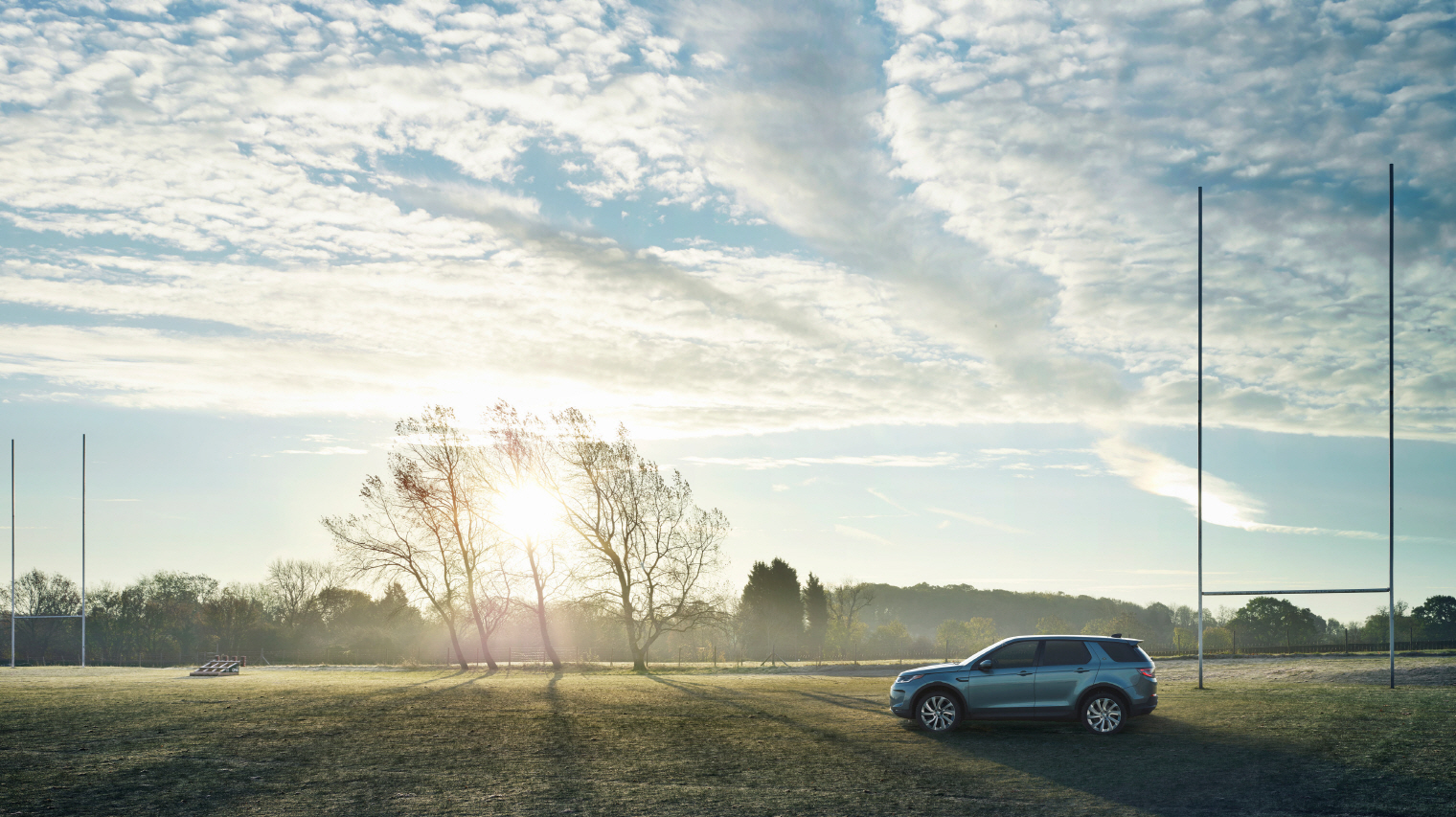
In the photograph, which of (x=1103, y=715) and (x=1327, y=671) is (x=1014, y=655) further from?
(x=1327, y=671)

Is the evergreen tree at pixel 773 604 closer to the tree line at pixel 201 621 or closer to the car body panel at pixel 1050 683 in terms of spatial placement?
the tree line at pixel 201 621

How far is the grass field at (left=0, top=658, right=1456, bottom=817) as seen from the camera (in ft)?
35.6

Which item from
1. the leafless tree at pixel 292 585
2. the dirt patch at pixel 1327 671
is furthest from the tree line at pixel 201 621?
the dirt patch at pixel 1327 671

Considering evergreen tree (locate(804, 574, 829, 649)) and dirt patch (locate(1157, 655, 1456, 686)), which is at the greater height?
dirt patch (locate(1157, 655, 1456, 686))

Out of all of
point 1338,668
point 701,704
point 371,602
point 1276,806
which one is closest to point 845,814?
point 1276,806

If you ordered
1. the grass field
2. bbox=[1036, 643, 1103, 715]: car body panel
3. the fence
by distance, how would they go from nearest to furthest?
the grass field, bbox=[1036, 643, 1103, 715]: car body panel, the fence

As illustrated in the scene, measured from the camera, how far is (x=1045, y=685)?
52.9ft

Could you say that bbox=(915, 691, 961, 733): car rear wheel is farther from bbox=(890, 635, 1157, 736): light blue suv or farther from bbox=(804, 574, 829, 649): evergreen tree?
bbox=(804, 574, 829, 649): evergreen tree

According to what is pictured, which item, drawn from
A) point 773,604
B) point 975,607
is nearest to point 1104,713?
point 773,604

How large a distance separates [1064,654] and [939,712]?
2.43 m

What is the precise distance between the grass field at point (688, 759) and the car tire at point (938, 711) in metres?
0.27

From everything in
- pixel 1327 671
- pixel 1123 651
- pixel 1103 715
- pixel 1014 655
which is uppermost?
pixel 1123 651

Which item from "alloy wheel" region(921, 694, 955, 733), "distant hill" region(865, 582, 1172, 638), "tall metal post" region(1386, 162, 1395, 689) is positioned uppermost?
"tall metal post" region(1386, 162, 1395, 689)

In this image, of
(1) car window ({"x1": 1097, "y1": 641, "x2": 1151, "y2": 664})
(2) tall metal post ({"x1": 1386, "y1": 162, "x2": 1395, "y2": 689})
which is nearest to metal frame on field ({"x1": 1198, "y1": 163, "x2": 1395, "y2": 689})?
(2) tall metal post ({"x1": 1386, "y1": 162, "x2": 1395, "y2": 689})
